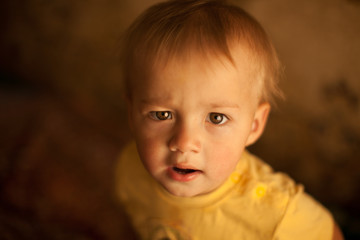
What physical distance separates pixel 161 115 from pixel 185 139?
9cm

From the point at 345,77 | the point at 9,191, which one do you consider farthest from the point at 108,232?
the point at 345,77

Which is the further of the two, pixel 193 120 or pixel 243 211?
pixel 243 211

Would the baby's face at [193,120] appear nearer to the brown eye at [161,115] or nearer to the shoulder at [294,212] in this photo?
the brown eye at [161,115]

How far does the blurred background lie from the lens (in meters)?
1.16

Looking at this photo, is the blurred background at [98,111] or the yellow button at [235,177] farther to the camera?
the blurred background at [98,111]

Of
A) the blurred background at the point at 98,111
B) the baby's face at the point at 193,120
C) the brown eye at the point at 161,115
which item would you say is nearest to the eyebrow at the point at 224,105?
the baby's face at the point at 193,120

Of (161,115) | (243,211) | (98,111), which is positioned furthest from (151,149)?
(98,111)

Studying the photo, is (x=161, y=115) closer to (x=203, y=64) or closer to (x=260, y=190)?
(x=203, y=64)

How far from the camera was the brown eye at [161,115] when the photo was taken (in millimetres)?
724

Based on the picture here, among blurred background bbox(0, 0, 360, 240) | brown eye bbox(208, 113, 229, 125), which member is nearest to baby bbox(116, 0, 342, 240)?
brown eye bbox(208, 113, 229, 125)

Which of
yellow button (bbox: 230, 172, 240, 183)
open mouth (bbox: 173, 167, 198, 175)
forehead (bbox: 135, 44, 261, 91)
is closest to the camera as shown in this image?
forehead (bbox: 135, 44, 261, 91)

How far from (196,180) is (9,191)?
2.98 ft

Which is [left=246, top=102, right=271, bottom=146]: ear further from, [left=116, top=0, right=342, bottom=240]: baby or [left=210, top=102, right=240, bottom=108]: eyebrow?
[left=210, top=102, right=240, bottom=108]: eyebrow

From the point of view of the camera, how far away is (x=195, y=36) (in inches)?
26.1
